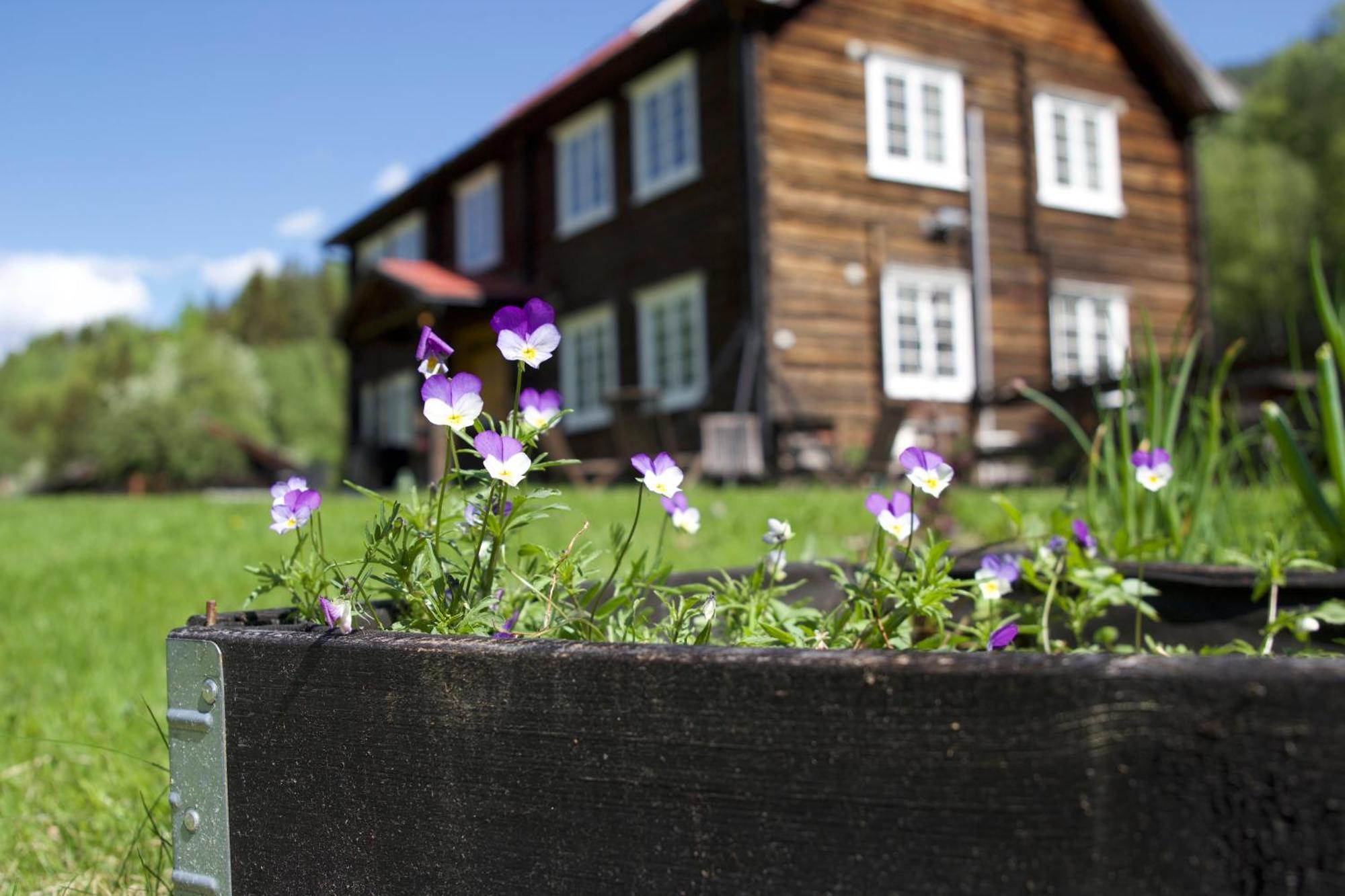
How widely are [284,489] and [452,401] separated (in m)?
0.36

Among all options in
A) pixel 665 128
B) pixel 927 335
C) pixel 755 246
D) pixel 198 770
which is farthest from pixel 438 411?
pixel 665 128

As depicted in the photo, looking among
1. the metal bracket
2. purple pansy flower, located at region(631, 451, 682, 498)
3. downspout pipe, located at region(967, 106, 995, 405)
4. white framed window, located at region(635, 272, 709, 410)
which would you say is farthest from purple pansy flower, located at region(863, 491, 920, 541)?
downspout pipe, located at region(967, 106, 995, 405)

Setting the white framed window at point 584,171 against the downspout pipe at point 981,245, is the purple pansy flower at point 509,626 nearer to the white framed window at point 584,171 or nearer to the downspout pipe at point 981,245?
the downspout pipe at point 981,245

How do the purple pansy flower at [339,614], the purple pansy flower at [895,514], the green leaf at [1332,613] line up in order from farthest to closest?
the green leaf at [1332,613]
the purple pansy flower at [895,514]
the purple pansy flower at [339,614]

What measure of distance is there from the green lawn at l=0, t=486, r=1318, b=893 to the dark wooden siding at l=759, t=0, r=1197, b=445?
3.17m

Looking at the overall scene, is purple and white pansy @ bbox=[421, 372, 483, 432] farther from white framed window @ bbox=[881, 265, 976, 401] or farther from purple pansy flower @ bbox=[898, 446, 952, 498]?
white framed window @ bbox=[881, 265, 976, 401]

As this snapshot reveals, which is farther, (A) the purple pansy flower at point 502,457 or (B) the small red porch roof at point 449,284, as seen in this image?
(B) the small red porch roof at point 449,284

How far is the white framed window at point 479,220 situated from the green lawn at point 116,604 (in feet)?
26.4

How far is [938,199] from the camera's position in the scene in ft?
41.4

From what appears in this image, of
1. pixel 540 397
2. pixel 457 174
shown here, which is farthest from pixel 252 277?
pixel 540 397

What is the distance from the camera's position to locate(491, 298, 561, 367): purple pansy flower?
122 centimetres

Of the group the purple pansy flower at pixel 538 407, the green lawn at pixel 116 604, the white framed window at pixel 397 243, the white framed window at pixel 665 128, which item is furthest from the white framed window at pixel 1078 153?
the purple pansy flower at pixel 538 407

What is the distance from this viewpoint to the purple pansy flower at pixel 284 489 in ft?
4.48

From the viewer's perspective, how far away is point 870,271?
39.9 ft
